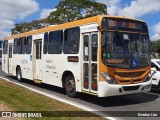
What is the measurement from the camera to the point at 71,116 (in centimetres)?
863

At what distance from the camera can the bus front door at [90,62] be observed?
430 inches

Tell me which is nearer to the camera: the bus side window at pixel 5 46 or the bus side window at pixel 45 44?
the bus side window at pixel 45 44

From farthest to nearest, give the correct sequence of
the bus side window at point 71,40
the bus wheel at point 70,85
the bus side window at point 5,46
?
the bus side window at point 5,46
the bus wheel at point 70,85
the bus side window at point 71,40

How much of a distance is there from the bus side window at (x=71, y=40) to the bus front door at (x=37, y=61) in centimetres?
310

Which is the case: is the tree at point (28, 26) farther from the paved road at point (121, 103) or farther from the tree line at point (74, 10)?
the paved road at point (121, 103)

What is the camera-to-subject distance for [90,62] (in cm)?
1120

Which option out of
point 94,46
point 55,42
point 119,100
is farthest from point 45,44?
point 119,100

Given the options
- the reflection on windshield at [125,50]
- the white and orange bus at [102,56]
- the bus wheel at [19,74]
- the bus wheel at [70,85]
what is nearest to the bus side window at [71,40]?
the white and orange bus at [102,56]

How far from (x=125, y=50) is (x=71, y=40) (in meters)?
2.53

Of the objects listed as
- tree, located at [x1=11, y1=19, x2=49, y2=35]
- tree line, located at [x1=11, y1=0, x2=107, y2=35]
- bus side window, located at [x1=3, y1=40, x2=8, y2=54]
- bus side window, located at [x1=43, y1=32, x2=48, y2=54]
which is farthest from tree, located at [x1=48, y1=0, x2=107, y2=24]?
bus side window, located at [x1=43, y1=32, x2=48, y2=54]

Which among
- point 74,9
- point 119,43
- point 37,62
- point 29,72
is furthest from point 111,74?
point 74,9

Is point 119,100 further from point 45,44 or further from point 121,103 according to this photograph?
point 45,44

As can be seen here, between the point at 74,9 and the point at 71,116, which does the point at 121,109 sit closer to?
the point at 71,116

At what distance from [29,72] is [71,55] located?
5.52 metres
